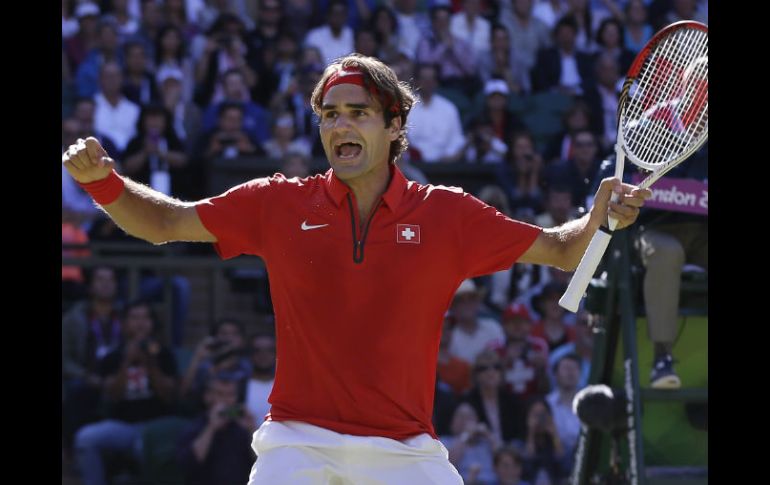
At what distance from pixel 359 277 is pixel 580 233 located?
30.7 inches

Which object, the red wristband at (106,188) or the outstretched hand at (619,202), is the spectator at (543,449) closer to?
the outstretched hand at (619,202)

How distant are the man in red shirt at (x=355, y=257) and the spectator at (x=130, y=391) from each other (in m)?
4.95

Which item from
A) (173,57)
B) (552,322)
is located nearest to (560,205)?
(552,322)

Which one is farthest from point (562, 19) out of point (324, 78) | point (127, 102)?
point (324, 78)

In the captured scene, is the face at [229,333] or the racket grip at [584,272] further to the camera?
the face at [229,333]

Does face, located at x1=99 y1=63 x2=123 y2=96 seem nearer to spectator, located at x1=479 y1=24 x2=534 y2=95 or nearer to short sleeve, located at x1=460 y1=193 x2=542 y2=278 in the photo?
spectator, located at x1=479 y1=24 x2=534 y2=95

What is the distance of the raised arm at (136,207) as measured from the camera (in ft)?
14.3

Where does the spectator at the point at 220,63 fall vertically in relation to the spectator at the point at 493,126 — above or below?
above

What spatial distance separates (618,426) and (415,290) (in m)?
2.53

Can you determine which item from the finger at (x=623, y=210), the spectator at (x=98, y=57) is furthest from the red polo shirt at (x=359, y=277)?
the spectator at (x=98, y=57)

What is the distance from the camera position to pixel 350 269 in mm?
4418

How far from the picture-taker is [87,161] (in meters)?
4.34

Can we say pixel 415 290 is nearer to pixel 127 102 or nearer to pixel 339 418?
pixel 339 418
